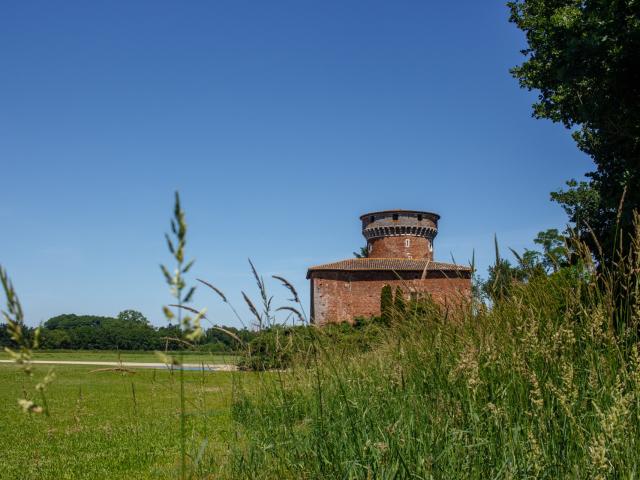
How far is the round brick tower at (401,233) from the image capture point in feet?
179

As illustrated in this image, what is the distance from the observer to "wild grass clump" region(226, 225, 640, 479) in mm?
2699

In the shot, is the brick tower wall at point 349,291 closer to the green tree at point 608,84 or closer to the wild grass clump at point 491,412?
the green tree at point 608,84

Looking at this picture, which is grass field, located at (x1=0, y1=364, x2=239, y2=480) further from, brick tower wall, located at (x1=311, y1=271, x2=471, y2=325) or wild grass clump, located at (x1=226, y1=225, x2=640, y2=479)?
brick tower wall, located at (x1=311, y1=271, x2=471, y2=325)

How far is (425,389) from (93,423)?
25.3 feet

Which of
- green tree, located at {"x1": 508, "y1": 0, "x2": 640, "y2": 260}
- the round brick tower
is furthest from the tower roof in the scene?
green tree, located at {"x1": 508, "y1": 0, "x2": 640, "y2": 260}

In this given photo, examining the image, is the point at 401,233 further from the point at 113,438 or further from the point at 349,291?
the point at 113,438

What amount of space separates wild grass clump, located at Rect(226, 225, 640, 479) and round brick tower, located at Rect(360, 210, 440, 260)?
164 ft

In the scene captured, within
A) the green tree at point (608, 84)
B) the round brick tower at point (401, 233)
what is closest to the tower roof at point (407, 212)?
the round brick tower at point (401, 233)

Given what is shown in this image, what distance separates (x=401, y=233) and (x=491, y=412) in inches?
2037

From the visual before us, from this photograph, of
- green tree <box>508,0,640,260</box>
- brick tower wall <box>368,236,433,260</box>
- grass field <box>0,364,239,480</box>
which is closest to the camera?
grass field <box>0,364,239,480</box>

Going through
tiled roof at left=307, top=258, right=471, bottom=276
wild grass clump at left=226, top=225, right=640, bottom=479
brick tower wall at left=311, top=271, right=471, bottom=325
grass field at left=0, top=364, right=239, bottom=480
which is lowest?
grass field at left=0, top=364, right=239, bottom=480

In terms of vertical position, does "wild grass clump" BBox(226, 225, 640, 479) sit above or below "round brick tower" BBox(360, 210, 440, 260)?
below

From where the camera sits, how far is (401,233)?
54.4 m

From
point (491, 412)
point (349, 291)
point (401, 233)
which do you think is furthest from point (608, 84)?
point (401, 233)
